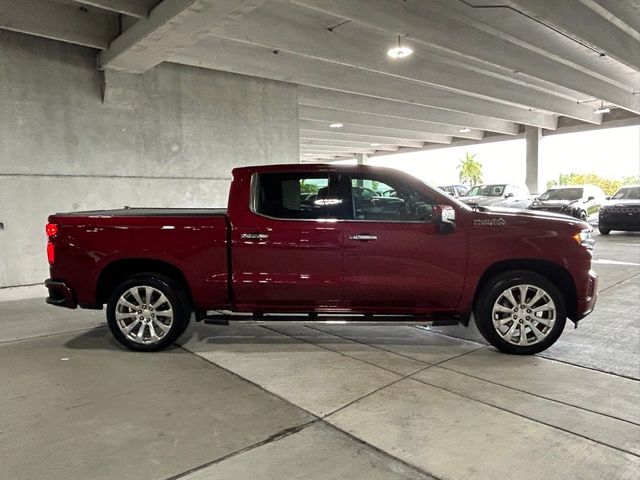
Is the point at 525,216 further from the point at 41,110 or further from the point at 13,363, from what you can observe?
the point at 41,110

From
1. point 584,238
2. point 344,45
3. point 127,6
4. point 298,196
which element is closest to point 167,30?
point 127,6

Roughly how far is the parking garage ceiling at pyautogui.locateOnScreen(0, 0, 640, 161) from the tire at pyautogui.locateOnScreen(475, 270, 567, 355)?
4.70m

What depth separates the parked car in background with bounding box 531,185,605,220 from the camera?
15.4m

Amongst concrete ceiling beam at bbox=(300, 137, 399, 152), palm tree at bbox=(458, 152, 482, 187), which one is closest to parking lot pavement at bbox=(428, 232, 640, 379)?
concrete ceiling beam at bbox=(300, 137, 399, 152)

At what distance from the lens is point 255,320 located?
442cm

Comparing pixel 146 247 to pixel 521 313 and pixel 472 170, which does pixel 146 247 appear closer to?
pixel 521 313

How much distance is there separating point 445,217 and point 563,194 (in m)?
14.6

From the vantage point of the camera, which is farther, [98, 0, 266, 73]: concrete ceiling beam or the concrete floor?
[98, 0, 266, 73]: concrete ceiling beam

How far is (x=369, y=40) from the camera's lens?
9320mm

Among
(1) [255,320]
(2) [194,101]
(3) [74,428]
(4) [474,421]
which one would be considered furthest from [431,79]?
(3) [74,428]

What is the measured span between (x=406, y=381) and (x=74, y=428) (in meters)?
2.46

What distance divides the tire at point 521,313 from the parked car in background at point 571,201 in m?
12.4

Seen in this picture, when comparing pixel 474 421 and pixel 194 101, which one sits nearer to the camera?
pixel 474 421

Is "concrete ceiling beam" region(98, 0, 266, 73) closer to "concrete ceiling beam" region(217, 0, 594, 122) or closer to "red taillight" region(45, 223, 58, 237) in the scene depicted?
"concrete ceiling beam" region(217, 0, 594, 122)
